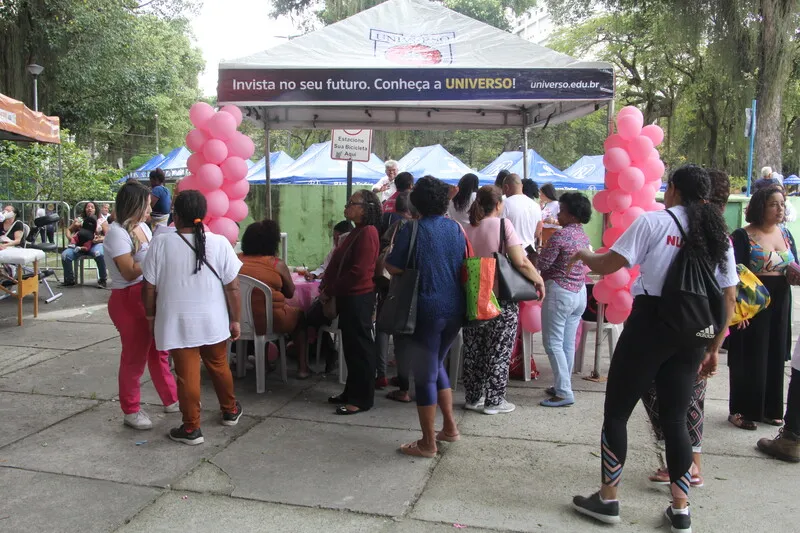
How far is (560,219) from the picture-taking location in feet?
17.3

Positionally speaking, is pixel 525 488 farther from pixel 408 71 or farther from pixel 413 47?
pixel 413 47

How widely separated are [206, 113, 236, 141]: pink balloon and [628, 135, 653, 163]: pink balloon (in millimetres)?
3423

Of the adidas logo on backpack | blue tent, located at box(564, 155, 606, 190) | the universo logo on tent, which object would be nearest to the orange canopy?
the universo logo on tent

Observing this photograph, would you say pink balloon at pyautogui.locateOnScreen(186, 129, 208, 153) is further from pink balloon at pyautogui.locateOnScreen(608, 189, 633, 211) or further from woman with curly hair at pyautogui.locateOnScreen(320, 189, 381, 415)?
pink balloon at pyautogui.locateOnScreen(608, 189, 633, 211)

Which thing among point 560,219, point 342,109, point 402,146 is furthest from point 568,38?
point 560,219

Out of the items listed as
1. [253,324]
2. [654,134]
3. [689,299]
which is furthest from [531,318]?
[689,299]

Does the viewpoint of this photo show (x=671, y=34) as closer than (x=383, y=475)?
No

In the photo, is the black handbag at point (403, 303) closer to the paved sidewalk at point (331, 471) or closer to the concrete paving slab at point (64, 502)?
the paved sidewalk at point (331, 471)

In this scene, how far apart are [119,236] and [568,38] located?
93.4ft

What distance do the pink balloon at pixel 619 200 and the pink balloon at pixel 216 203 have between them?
Answer: 3.33 meters

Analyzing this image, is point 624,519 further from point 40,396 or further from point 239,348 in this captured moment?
point 40,396

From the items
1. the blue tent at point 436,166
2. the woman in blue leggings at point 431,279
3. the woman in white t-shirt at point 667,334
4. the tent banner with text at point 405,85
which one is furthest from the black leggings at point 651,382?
the blue tent at point 436,166

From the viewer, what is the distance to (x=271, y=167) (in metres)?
19.0

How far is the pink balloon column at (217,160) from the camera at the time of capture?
18.7 ft
